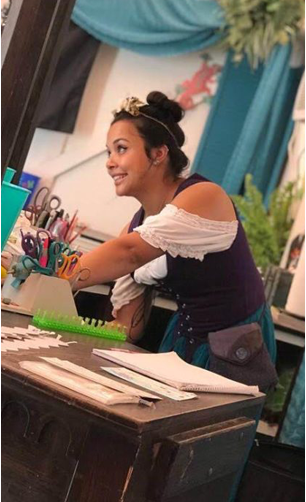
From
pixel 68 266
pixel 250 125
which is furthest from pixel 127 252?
pixel 250 125

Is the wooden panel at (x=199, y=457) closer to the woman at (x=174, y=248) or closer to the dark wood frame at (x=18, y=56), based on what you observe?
the dark wood frame at (x=18, y=56)

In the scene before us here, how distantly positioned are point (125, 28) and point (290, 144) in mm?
1154

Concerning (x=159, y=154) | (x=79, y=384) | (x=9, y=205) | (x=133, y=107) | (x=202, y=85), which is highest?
(x=202, y=85)

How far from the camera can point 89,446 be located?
968mm

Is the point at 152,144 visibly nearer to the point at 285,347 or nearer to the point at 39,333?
the point at 39,333

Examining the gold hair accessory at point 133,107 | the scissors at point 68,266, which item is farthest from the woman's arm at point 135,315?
the scissors at point 68,266

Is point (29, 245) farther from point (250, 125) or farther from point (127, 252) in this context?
point (250, 125)

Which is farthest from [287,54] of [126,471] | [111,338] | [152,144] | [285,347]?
[126,471]

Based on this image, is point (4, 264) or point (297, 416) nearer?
point (4, 264)

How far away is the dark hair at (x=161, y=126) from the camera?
7.60 feet

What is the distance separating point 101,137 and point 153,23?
0.76 m

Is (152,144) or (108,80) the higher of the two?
(108,80)

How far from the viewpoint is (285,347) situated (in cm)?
325

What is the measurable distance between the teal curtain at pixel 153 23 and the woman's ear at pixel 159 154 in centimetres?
245
